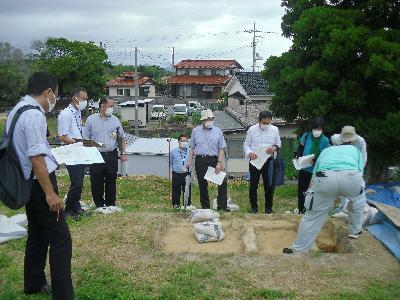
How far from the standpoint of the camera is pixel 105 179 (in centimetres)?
718

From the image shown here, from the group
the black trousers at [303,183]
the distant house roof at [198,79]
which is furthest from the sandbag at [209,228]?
the distant house roof at [198,79]

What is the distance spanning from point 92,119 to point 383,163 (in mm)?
6768

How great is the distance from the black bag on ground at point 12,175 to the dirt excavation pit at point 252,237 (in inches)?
79.3

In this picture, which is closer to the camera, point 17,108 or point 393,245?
point 17,108

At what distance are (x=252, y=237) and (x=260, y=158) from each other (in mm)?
1976

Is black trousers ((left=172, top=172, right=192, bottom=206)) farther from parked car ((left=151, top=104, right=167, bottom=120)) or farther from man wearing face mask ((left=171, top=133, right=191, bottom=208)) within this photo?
parked car ((left=151, top=104, right=167, bottom=120))

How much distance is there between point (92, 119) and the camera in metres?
6.99

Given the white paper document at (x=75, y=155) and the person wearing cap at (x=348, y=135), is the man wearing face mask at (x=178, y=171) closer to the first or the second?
the person wearing cap at (x=348, y=135)

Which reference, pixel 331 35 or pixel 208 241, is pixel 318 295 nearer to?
pixel 208 241

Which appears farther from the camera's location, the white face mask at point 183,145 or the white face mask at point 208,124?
the white face mask at point 183,145

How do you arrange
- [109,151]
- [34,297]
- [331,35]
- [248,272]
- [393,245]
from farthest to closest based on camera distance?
[331,35] → [109,151] → [393,245] → [248,272] → [34,297]

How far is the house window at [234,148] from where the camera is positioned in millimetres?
22734

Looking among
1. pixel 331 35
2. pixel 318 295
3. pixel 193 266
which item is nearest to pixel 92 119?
pixel 193 266

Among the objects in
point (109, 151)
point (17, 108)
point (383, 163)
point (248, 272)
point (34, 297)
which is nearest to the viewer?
point (17, 108)
